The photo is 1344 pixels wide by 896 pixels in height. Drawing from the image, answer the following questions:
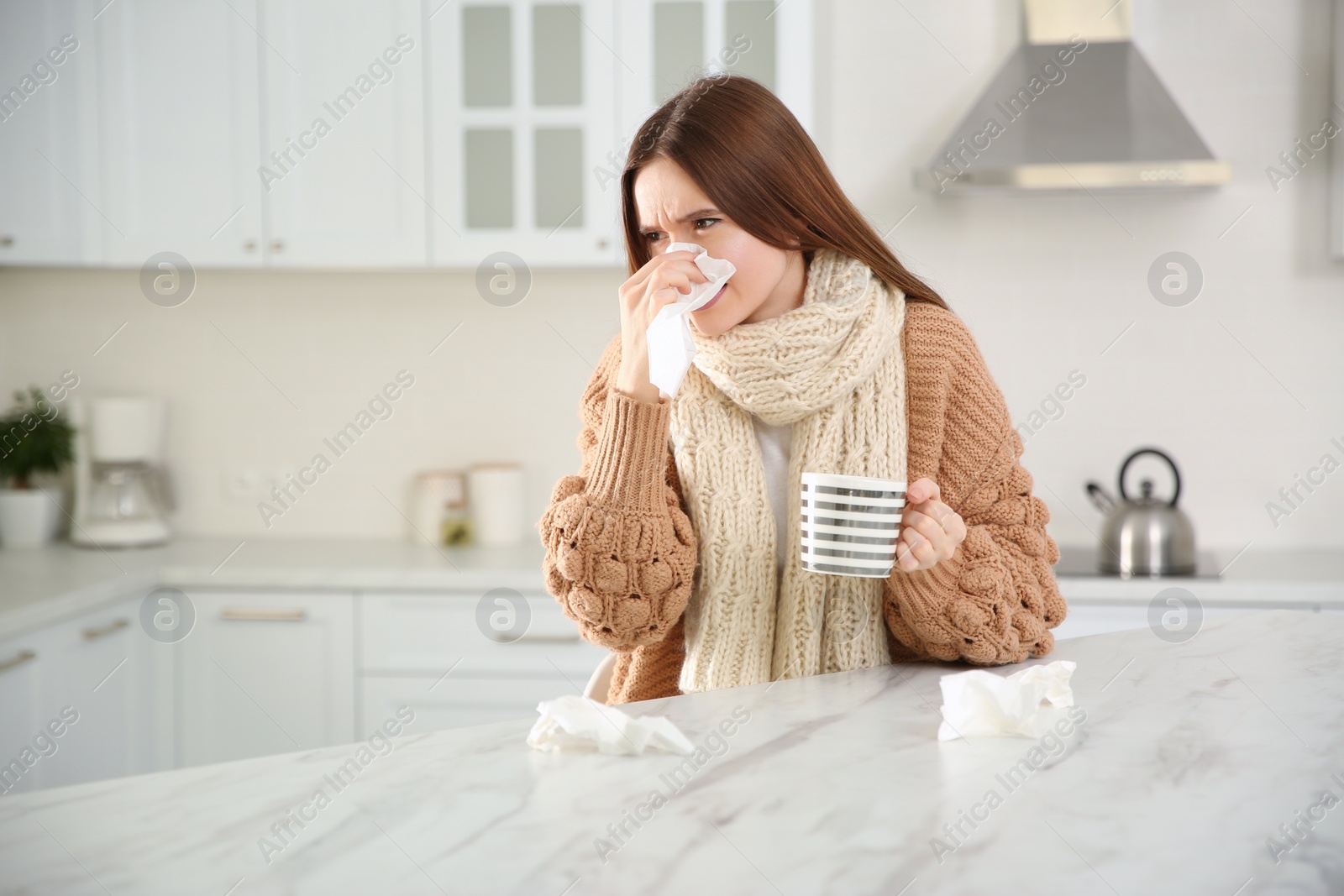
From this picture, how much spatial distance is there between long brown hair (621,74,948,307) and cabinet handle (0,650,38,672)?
5.28 feet

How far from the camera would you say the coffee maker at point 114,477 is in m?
2.74

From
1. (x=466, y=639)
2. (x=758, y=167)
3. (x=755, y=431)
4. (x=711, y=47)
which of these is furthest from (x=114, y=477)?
(x=758, y=167)

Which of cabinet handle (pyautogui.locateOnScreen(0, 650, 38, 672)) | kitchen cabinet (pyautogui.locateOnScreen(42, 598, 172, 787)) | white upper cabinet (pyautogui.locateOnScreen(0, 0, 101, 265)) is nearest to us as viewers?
cabinet handle (pyautogui.locateOnScreen(0, 650, 38, 672))

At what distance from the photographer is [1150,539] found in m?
2.40

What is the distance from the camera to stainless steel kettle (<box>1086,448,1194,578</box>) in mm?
2398

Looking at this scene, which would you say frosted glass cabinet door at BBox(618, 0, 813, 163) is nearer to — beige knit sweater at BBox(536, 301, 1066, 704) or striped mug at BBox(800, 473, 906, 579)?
beige knit sweater at BBox(536, 301, 1066, 704)

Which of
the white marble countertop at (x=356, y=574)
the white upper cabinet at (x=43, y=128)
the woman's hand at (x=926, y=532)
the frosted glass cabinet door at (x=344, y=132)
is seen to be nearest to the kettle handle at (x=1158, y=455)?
the white marble countertop at (x=356, y=574)

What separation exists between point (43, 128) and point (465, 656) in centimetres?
163

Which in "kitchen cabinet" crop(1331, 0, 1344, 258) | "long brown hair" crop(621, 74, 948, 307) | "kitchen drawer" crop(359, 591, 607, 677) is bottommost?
"kitchen drawer" crop(359, 591, 607, 677)

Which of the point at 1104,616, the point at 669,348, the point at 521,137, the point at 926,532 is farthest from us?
the point at 521,137

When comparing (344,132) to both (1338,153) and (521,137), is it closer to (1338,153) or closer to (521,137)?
(521,137)

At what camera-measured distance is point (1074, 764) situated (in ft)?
2.43

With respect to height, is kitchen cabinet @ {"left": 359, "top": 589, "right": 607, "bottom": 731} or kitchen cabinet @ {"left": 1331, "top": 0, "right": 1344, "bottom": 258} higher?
kitchen cabinet @ {"left": 1331, "top": 0, "right": 1344, "bottom": 258}

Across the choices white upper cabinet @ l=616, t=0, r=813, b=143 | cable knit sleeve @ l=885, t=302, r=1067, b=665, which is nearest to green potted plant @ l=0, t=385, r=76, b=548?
white upper cabinet @ l=616, t=0, r=813, b=143
